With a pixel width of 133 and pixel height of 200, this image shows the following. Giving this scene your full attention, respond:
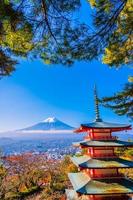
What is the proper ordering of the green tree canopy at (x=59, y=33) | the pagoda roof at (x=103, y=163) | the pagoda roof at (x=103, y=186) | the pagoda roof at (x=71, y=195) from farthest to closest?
the pagoda roof at (x=71, y=195)
the pagoda roof at (x=103, y=163)
the pagoda roof at (x=103, y=186)
the green tree canopy at (x=59, y=33)

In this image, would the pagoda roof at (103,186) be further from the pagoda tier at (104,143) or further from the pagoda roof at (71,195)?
the pagoda tier at (104,143)

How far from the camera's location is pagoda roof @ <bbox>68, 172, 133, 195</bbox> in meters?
12.4

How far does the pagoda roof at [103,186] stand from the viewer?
12.4 metres

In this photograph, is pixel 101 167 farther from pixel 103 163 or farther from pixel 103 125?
pixel 103 125

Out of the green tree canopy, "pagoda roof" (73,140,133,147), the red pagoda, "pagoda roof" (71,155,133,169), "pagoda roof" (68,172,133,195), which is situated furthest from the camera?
"pagoda roof" (73,140,133,147)

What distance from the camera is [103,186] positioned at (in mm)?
12688

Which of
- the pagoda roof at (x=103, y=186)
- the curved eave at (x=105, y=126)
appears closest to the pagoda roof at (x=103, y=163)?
the pagoda roof at (x=103, y=186)

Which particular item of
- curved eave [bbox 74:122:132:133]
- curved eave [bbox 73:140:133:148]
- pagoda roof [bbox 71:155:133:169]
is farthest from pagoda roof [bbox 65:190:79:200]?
curved eave [bbox 74:122:132:133]

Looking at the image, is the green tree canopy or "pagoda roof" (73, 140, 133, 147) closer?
the green tree canopy

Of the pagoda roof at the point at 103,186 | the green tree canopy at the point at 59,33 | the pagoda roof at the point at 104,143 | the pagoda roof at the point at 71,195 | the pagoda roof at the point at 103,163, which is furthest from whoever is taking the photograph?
the pagoda roof at the point at 71,195

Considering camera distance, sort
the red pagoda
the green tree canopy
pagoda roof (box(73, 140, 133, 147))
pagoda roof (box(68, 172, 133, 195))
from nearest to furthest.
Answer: the green tree canopy, pagoda roof (box(68, 172, 133, 195)), the red pagoda, pagoda roof (box(73, 140, 133, 147))

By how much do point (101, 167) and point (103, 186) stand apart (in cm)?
70

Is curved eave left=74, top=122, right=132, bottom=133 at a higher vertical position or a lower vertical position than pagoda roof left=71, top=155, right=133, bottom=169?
higher

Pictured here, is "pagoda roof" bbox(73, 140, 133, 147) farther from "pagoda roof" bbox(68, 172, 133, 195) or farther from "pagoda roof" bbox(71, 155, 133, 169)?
"pagoda roof" bbox(68, 172, 133, 195)
